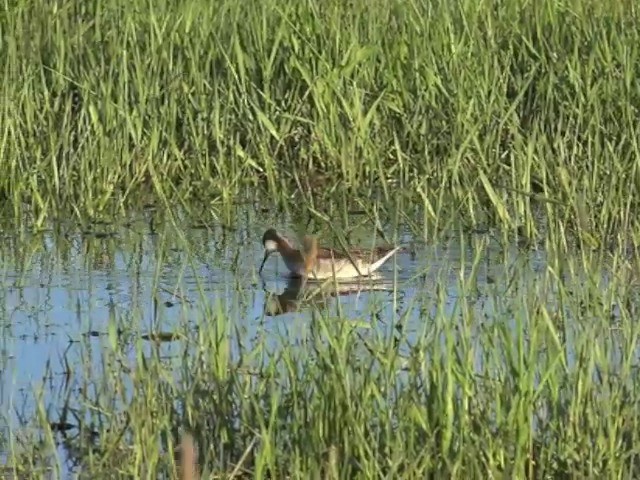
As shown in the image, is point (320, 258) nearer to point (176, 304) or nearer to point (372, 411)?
point (176, 304)

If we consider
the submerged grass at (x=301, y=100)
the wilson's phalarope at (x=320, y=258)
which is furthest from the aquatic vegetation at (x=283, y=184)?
the wilson's phalarope at (x=320, y=258)

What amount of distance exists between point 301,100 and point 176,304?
2250mm

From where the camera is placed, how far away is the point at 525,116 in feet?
31.0

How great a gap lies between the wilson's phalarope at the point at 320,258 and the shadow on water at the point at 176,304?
0.24ft

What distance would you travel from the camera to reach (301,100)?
31.0ft

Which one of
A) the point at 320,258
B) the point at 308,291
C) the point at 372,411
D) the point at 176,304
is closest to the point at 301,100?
the point at 320,258

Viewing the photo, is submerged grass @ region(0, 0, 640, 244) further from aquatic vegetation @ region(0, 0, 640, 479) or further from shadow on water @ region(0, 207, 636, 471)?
shadow on water @ region(0, 207, 636, 471)

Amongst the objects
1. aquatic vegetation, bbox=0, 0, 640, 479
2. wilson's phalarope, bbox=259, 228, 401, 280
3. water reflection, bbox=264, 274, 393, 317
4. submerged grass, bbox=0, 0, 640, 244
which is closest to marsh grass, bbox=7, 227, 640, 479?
aquatic vegetation, bbox=0, 0, 640, 479

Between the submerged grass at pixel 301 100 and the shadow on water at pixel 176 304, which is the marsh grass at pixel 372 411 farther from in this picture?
the submerged grass at pixel 301 100

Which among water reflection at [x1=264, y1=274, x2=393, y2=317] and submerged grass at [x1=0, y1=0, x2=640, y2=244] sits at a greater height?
submerged grass at [x1=0, y1=0, x2=640, y2=244]

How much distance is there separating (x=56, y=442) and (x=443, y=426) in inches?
51.2

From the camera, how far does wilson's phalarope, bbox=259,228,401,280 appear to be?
26.3ft

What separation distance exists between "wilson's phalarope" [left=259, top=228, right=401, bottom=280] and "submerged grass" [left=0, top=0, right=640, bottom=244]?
0.54 metres

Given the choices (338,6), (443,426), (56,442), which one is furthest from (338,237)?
(443,426)
